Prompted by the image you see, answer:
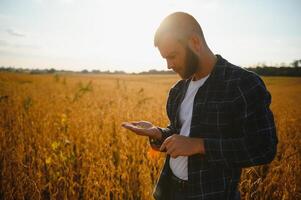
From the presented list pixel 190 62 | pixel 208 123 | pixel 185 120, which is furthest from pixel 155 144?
pixel 190 62

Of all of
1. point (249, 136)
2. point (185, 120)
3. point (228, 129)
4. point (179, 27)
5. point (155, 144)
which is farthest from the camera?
point (155, 144)

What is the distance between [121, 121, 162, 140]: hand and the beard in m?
0.44

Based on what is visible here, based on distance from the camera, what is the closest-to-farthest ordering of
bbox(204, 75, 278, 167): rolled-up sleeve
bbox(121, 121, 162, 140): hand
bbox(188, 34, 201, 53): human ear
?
bbox(204, 75, 278, 167): rolled-up sleeve, bbox(188, 34, 201, 53): human ear, bbox(121, 121, 162, 140): hand

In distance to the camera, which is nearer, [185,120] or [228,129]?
[228,129]

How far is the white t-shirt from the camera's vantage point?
1.40 metres

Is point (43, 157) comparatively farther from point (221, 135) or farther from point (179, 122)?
point (221, 135)

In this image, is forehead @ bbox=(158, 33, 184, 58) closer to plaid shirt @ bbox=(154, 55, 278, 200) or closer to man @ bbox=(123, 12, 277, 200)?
man @ bbox=(123, 12, 277, 200)

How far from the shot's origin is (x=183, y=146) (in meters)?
1.15

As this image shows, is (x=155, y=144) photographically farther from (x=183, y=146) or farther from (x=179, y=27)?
(x=179, y=27)

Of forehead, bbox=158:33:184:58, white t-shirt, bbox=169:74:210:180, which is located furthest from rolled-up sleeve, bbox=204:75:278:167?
forehead, bbox=158:33:184:58

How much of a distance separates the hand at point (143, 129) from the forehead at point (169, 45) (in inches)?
18.5

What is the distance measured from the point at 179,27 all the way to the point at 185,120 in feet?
1.75

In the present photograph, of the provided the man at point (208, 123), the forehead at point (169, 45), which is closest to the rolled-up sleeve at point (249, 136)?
the man at point (208, 123)

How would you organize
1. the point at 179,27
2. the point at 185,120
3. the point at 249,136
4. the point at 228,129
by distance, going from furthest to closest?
the point at 185,120, the point at 179,27, the point at 228,129, the point at 249,136
